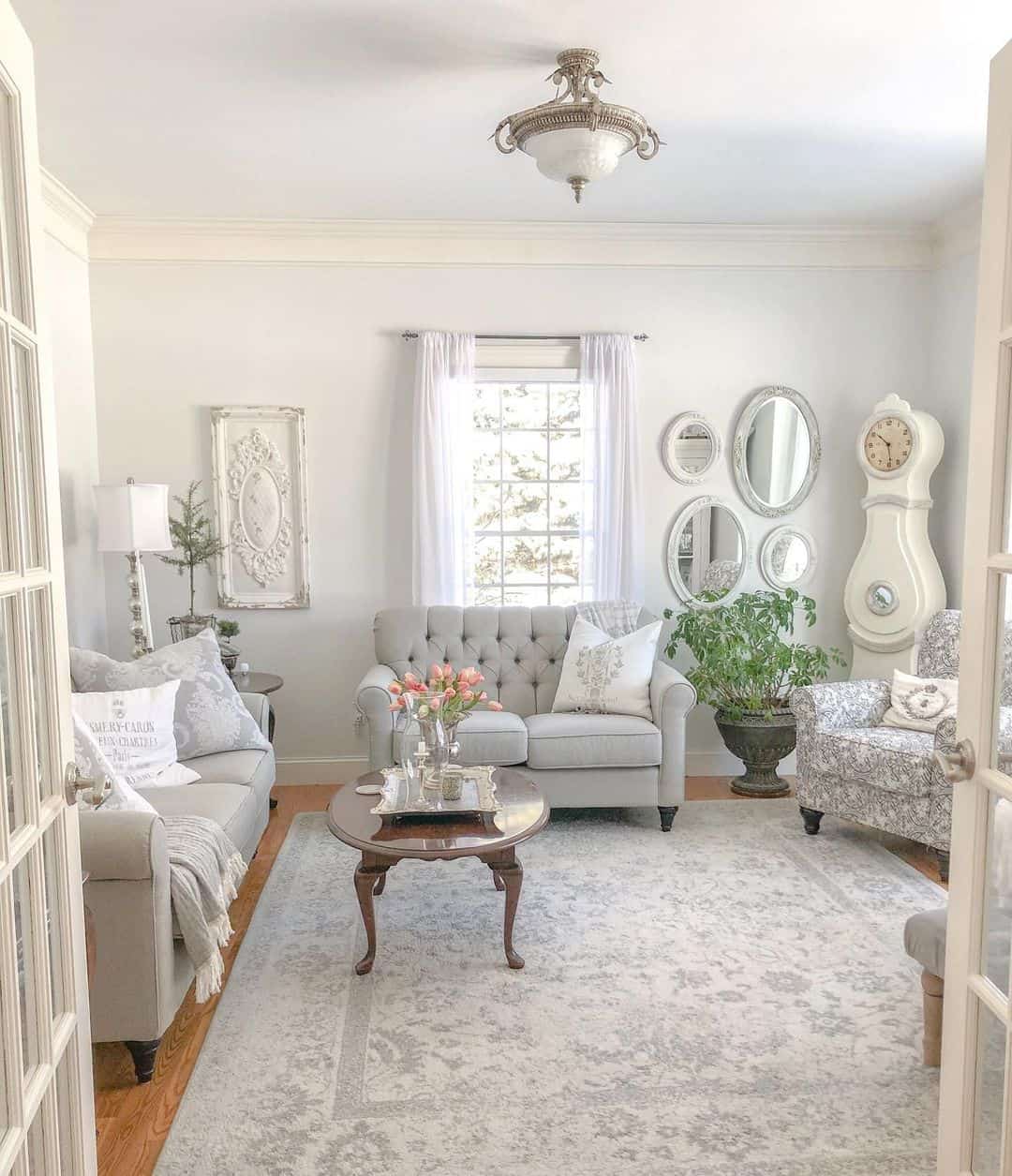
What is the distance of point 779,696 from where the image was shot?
15.1ft

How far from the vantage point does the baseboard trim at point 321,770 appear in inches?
186

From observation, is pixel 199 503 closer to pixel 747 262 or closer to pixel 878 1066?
pixel 747 262

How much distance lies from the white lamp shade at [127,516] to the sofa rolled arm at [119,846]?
1976mm

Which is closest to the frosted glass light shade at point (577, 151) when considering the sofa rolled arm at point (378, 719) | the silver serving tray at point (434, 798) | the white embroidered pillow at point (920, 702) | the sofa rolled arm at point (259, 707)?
the silver serving tray at point (434, 798)

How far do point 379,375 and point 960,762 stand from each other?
3.68 metres

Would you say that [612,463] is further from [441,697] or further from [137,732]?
[137,732]

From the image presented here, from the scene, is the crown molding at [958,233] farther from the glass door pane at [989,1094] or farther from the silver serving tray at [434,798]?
the glass door pane at [989,1094]

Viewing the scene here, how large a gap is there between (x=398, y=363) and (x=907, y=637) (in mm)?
2799

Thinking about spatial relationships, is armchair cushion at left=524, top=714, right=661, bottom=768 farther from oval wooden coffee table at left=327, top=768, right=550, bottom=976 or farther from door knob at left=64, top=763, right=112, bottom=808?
door knob at left=64, top=763, right=112, bottom=808

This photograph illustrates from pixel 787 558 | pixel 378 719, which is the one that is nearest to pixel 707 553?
pixel 787 558

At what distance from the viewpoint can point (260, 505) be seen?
458 cm

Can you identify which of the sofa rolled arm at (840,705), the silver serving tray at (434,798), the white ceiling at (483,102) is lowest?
the silver serving tray at (434,798)

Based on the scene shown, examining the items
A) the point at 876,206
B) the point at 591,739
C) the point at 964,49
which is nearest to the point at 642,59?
the point at 964,49

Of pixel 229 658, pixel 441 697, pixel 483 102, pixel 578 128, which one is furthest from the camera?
pixel 229 658
